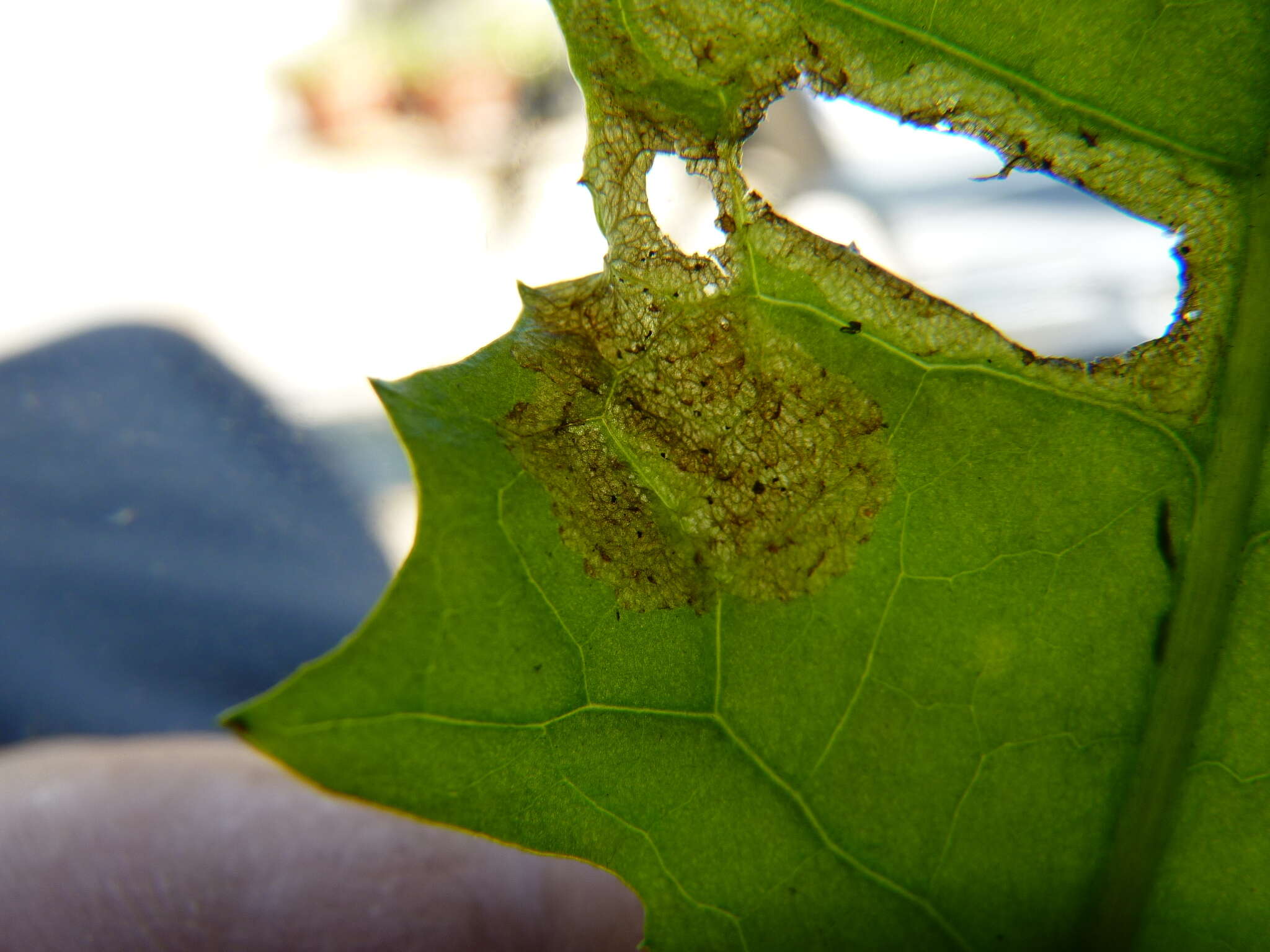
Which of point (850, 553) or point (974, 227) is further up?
point (974, 227)

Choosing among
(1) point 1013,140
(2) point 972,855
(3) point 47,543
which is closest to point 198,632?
(3) point 47,543

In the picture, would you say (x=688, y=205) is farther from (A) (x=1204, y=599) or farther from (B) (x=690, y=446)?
(A) (x=1204, y=599)

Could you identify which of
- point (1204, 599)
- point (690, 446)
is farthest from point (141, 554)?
point (1204, 599)

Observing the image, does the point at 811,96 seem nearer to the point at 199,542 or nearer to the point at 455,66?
the point at 199,542

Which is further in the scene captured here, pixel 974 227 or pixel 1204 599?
pixel 974 227

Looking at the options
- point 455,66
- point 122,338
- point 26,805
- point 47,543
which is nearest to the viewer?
point 26,805

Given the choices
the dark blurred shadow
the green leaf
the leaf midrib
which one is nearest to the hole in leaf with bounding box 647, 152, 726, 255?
the green leaf
